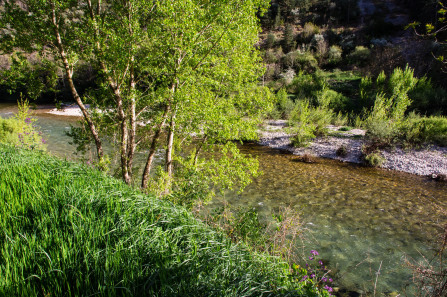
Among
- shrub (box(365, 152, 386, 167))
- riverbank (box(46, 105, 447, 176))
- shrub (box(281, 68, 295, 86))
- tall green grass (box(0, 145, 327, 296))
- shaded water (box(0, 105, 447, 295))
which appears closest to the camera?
tall green grass (box(0, 145, 327, 296))

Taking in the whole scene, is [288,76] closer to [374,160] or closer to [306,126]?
[306,126]

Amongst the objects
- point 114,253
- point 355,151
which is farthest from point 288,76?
point 114,253

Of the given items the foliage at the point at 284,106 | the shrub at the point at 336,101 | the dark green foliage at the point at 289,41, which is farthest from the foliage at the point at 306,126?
the dark green foliage at the point at 289,41

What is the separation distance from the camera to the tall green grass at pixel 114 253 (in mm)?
2277

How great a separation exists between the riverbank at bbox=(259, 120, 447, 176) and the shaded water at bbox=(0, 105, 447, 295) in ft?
3.62

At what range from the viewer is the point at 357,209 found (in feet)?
30.9

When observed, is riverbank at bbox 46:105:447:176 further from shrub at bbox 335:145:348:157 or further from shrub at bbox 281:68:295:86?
shrub at bbox 281:68:295:86

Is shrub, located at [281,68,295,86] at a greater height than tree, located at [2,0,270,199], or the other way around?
shrub, located at [281,68,295,86]

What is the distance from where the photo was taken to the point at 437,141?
15.4 meters

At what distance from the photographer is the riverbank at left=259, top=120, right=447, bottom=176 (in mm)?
13711

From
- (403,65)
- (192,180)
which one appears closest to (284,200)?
(192,180)

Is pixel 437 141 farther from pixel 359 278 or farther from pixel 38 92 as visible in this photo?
pixel 38 92

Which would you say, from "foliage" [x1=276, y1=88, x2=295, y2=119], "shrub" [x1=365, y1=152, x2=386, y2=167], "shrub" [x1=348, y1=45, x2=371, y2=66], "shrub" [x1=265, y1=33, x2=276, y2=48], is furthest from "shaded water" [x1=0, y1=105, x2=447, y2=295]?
"shrub" [x1=265, y1=33, x2=276, y2=48]

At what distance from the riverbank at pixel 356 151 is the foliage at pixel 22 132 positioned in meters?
14.1
